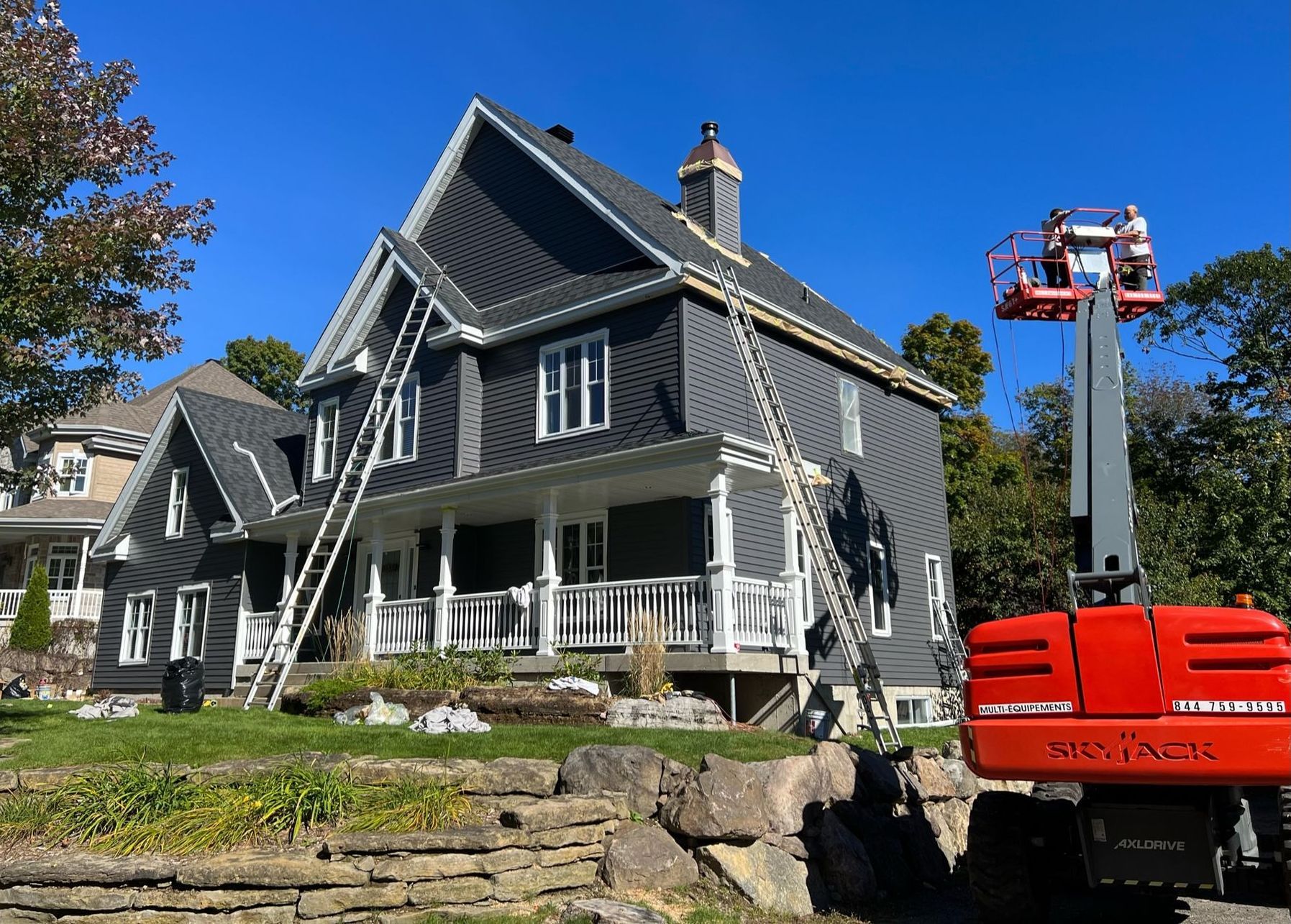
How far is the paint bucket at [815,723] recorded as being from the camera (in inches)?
508

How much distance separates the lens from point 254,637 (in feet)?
67.8

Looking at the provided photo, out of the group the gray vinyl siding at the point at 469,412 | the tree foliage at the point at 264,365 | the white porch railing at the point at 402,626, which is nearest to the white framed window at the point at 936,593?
the gray vinyl siding at the point at 469,412

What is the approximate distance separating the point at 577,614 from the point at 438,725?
3.61 m

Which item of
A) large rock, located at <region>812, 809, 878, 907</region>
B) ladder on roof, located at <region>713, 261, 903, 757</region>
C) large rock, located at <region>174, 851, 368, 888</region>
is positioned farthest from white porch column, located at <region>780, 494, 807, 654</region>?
large rock, located at <region>174, 851, 368, 888</region>

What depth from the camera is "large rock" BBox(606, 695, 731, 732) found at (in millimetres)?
11930

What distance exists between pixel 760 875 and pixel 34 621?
26880 millimetres

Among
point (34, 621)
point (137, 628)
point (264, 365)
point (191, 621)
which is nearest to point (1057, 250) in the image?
point (191, 621)

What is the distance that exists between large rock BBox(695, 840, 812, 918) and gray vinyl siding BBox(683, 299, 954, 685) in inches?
331

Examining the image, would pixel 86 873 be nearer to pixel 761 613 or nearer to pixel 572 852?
pixel 572 852

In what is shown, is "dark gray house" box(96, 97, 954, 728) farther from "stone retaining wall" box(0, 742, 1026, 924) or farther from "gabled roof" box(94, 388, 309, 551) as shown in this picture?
"stone retaining wall" box(0, 742, 1026, 924)

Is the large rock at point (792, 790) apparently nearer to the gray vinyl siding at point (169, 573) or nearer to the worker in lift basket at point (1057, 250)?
the worker in lift basket at point (1057, 250)

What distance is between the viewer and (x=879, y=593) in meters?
19.9

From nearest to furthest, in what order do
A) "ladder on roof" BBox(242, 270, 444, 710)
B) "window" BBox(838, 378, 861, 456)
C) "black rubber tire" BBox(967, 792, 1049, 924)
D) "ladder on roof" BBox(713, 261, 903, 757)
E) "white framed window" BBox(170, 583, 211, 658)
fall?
"black rubber tire" BBox(967, 792, 1049, 924) → "ladder on roof" BBox(713, 261, 903, 757) → "ladder on roof" BBox(242, 270, 444, 710) → "window" BBox(838, 378, 861, 456) → "white framed window" BBox(170, 583, 211, 658)

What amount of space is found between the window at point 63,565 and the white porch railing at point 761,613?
90.8 ft
